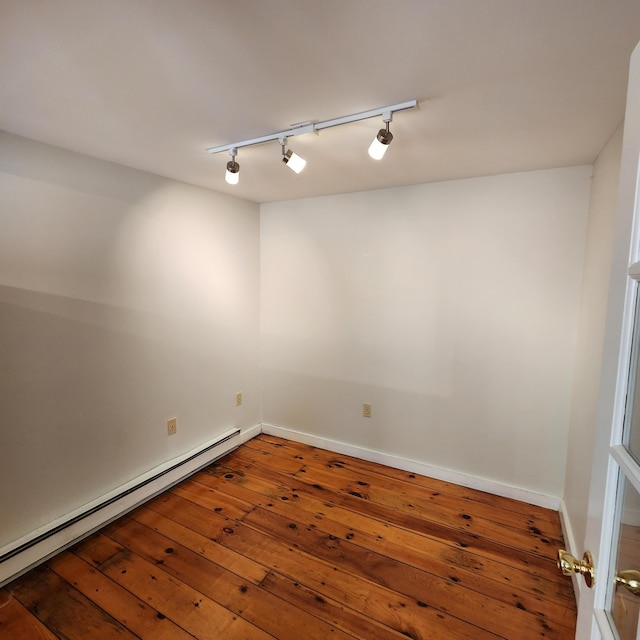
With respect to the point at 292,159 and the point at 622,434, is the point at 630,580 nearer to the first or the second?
the point at 622,434

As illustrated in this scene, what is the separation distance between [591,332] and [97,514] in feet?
9.27

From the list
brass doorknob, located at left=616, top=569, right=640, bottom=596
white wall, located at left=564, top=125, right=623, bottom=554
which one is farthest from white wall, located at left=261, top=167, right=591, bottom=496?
brass doorknob, located at left=616, top=569, right=640, bottom=596

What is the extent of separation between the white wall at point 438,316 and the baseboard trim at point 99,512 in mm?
897

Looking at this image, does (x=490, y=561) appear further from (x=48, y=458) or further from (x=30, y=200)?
(x=30, y=200)

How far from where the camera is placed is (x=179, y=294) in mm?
2473

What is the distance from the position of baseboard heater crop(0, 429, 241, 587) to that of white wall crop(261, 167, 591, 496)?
3.13ft

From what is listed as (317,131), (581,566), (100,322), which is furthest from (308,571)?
(317,131)

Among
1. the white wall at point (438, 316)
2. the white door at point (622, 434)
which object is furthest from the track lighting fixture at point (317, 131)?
the white wall at point (438, 316)

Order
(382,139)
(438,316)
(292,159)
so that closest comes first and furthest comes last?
(382,139) → (292,159) → (438,316)

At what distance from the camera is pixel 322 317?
9.52 ft

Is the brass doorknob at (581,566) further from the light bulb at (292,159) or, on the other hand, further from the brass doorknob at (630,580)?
the light bulb at (292,159)

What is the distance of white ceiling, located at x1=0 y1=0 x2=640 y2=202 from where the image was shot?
2.82 feet

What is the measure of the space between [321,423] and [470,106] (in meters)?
2.49

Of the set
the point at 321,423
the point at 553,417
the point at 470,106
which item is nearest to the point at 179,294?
the point at 321,423
